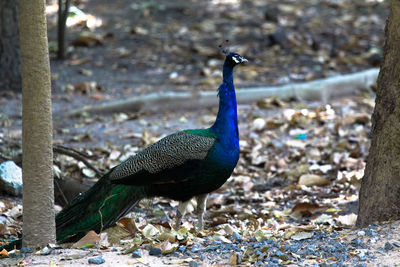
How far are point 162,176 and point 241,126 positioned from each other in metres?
Answer: 3.24

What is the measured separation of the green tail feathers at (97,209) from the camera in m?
4.23

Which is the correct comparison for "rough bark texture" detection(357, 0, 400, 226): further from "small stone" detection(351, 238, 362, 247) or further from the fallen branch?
the fallen branch

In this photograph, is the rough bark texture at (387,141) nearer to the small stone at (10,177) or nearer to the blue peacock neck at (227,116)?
the blue peacock neck at (227,116)

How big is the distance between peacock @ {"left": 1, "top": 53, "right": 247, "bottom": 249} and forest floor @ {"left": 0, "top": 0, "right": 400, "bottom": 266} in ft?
0.60

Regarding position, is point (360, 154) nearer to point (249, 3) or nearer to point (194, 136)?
point (194, 136)

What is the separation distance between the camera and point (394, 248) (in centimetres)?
335

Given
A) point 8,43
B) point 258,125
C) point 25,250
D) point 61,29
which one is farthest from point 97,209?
point 61,29

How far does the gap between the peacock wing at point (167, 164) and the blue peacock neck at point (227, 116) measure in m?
0.10

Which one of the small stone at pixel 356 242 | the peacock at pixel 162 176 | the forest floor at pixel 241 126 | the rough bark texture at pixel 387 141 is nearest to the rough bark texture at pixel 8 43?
the forest floor at pixel 241 126

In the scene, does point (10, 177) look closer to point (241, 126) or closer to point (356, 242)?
point (356, 242)

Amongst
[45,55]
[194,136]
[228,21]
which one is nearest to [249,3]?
[228,21]

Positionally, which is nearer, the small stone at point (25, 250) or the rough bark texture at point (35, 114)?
the rough bark texture at point (35, 114)

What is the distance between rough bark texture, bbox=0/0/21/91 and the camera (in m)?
7.75

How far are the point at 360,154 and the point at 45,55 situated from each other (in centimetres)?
382
